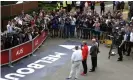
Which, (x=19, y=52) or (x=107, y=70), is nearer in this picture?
(x=107, y=70)

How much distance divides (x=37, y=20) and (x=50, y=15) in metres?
1.54

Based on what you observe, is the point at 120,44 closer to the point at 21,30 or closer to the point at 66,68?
the point at 66,68

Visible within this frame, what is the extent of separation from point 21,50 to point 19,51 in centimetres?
26

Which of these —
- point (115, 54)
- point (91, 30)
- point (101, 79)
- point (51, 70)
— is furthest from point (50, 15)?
point (101, 79)

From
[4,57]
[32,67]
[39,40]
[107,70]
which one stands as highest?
[39,40]

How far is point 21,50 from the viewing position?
18.5 m

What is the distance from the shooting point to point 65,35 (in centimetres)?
2522

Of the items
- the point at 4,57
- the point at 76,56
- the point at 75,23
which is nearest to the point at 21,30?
the point at 4,57

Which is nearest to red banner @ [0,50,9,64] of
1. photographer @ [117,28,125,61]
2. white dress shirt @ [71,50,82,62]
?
white dress shirt @ [71,50,82,62]

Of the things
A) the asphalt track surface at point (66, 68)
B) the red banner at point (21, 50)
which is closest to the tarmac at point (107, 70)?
the asphalt track surface at point (66, 68)

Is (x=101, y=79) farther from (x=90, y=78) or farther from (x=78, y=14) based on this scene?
(x=78, y=14)

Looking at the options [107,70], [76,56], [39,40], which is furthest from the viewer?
[39,40]

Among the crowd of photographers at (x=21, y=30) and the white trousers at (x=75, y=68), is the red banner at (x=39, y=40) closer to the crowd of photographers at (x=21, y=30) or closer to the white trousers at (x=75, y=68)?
the crowd of photographers at (x=21, y=30)

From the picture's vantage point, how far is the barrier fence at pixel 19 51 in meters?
17.0
